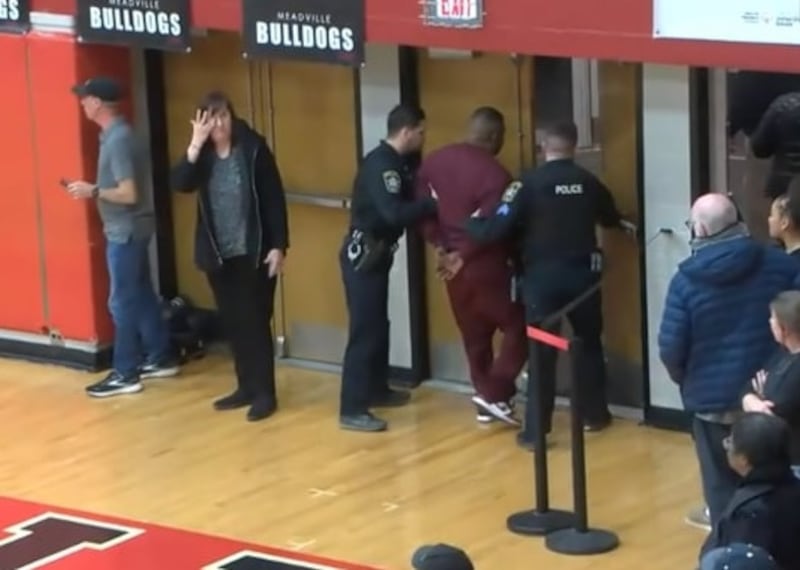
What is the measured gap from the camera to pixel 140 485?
9984 millimetres

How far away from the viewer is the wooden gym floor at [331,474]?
9031 millimetres

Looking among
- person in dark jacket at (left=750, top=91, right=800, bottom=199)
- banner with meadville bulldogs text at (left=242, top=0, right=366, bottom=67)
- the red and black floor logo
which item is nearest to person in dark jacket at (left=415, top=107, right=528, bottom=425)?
banner with meadville bulldogs text at (left=242, top=0, right=366, bottom=67)

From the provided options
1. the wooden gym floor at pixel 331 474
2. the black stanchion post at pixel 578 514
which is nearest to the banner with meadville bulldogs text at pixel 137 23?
the wooden gym floor at pixel 331 474

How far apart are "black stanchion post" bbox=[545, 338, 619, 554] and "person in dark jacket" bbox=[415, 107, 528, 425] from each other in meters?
1.60

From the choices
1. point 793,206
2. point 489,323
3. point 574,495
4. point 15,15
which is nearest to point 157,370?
point 15,15

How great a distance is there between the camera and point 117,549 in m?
9.07

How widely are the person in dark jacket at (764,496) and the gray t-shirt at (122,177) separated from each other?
5.33m

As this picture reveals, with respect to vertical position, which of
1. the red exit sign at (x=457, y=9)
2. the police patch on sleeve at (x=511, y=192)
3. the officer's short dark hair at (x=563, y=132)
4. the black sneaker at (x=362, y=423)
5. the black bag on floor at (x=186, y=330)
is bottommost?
the black sneaker at (x=362, y=423)

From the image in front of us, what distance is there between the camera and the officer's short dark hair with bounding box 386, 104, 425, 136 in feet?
33.9

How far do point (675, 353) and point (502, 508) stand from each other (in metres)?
1.60

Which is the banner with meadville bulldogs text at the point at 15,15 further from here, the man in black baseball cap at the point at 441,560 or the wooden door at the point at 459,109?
the man in black baseball cap at the point at 441,560

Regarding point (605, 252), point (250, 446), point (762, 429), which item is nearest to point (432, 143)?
point (605, 252)

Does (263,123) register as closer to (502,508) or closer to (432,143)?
(432,143)

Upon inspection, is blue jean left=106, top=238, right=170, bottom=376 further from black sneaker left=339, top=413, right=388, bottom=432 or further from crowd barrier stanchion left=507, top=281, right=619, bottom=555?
crowd barrier stanchion left=507, top=281, right=619, bottom=555
